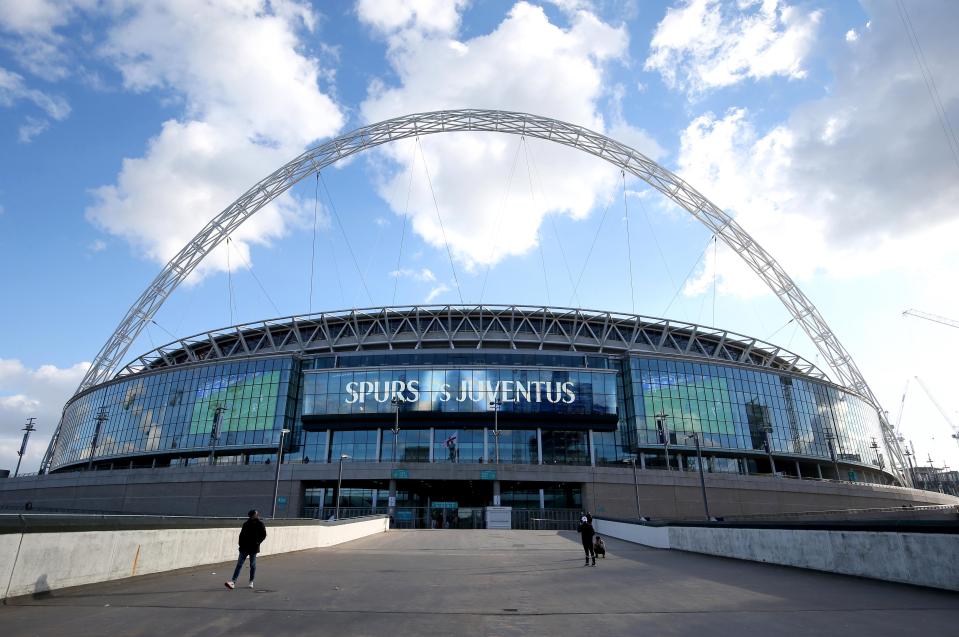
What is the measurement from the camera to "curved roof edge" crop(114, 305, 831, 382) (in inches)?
3250

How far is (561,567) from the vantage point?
1756cm

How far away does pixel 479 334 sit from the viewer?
82.8m

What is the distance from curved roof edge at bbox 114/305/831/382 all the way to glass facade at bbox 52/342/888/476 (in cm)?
505

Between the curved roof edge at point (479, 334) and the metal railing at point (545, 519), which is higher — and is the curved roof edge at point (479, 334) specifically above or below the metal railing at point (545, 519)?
above

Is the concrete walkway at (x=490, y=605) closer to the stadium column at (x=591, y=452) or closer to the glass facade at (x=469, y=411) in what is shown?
the glass facade at (x=469, y=411)

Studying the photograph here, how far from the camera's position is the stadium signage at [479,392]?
71.6 metres

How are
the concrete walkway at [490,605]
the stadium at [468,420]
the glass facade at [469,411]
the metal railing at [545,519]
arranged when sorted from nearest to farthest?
the concrete walkway at [490,605], the metal railing at [545,519], the stadium at [468,420], the glass facade at [469,411]

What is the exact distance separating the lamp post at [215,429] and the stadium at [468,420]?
1.97 feet

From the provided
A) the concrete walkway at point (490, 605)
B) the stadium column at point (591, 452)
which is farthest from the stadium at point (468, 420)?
the concrete walkway at point (490, 605)

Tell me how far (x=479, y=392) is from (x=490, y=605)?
203 feet

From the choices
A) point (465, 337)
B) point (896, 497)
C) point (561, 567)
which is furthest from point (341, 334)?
point (896, 497)

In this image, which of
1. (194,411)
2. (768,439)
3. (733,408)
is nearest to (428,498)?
(194,411)

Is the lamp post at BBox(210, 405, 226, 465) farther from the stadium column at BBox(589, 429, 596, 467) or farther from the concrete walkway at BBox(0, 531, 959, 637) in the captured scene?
the concrete walkway at BBox(0, 531, 959, 637)

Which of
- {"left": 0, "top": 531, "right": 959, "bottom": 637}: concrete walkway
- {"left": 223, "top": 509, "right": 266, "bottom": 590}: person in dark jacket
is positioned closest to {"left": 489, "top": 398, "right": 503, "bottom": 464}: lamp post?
{"left": 0, "top": 531, "right": 959, "bottom": 637}: concrete walkway
